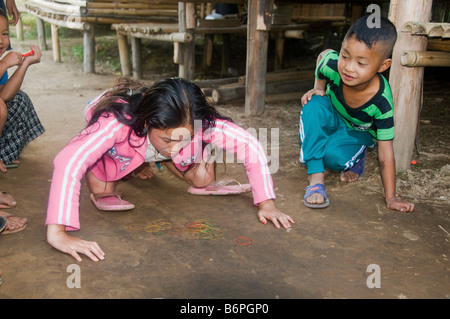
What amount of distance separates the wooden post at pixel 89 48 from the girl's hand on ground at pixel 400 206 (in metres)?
5.99

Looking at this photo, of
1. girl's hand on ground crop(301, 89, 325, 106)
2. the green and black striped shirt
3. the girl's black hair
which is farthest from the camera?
girl's hand on ground crop(301, 89, 325, 106)

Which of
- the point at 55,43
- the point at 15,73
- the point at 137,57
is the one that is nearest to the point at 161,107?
the point at 15,73

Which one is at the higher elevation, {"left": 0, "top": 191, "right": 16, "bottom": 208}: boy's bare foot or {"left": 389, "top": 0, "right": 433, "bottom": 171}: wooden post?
{"left": 389, "top": 0, "right": 433, "bottom": 171}: wooden post

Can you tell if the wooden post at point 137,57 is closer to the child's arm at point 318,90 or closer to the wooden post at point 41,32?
the wooden post at point 41,32

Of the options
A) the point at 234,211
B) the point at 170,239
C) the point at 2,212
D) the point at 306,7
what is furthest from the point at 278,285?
the point at 306,7

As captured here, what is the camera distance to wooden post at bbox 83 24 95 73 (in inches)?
282

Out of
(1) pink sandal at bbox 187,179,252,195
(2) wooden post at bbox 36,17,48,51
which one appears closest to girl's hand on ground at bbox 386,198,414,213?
(1) pink sandal at bbox 187,179,252,195

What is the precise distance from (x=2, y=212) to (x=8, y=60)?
107 cm

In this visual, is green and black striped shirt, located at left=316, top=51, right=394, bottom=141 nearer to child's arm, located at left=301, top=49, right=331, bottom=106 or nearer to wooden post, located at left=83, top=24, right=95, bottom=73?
child's arm, located at left=301, top=49, right=331, bottom=106

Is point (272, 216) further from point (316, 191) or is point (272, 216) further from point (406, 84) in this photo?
point (406, 84)

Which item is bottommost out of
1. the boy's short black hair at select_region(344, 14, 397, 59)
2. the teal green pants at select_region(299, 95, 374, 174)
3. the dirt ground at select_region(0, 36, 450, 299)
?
the dirt ground at select_region(0, 36, 450, 299)

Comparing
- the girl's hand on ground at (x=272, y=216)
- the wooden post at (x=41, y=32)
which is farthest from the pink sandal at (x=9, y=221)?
the wooden post at (x=41, y=32)

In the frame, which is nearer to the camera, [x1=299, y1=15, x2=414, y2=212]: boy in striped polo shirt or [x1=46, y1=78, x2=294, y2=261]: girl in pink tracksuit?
[x1=46, y1=78, x2=294, y2=261]: girl in pink tracksuit
